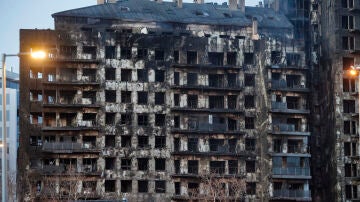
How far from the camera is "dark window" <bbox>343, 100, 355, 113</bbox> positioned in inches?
3853

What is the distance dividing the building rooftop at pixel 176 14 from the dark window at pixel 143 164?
805 inches

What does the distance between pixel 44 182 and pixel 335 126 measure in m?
39.5

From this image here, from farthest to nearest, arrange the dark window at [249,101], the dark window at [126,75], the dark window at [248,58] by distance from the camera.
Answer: the dark window at [248,58] < the dark window at [249,101] < the dark window at [126,75]

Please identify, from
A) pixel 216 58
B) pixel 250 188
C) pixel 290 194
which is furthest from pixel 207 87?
pixel 290 194

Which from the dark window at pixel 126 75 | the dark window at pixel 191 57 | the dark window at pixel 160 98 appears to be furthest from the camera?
the dark window at pixel 191 57

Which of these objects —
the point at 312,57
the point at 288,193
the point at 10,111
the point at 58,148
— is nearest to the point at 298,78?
the point at 312,57

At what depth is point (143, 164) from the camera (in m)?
92.8

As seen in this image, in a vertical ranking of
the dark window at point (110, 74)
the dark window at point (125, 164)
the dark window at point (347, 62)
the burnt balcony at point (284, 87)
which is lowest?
the dark window at point (125, 164)

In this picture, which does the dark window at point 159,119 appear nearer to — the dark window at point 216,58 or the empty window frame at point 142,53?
the empty window frame at point 142,53

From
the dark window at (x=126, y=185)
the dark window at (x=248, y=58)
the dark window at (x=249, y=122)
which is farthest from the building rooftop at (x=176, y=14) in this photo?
the dark window at (x=126, y=185)

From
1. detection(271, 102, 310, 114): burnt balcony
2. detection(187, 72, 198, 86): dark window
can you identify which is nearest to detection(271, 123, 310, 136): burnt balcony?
detection(271, 102, 310, 114): burnt balcony

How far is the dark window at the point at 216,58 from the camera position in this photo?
9669cm

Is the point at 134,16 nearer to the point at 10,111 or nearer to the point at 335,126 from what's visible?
the point at 335,126

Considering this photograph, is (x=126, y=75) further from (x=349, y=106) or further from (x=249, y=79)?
(x=349, y=106)
